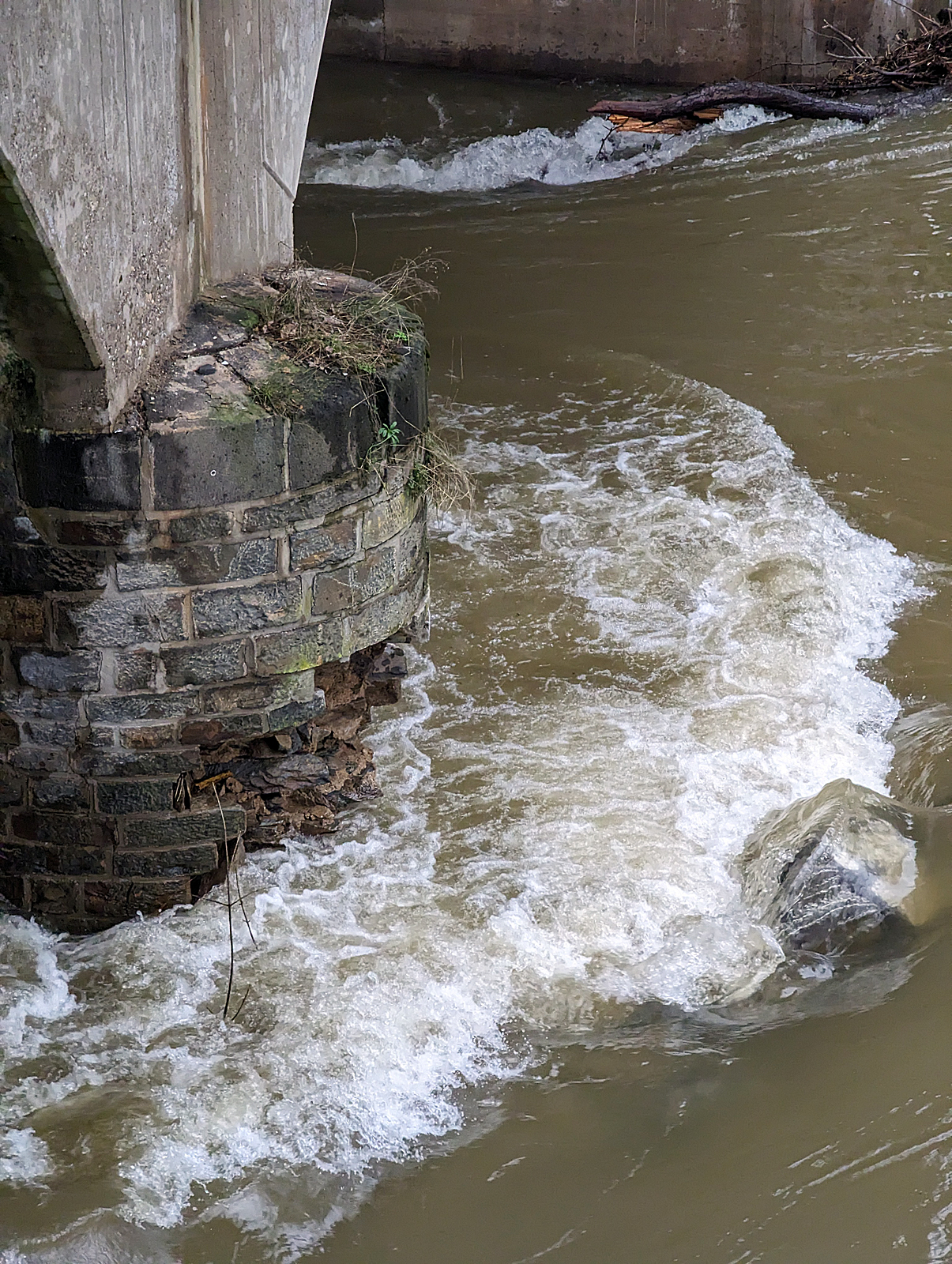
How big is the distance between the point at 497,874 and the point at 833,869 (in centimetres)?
123

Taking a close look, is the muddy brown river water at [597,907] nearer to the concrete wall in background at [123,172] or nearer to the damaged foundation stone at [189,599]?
the damaged foundation stone at [189,599]

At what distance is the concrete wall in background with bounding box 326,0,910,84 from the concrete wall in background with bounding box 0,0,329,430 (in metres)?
10.2

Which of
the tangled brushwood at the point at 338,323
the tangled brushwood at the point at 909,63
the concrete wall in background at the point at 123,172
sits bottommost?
the tangled brushwood at the point at 338,323

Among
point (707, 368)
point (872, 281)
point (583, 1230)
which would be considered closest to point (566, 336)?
point (707, 368)

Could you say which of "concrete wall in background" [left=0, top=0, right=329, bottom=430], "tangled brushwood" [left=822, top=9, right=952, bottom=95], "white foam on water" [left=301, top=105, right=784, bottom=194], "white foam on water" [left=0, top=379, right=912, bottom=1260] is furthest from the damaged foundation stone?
"tangled brushwood" [left=822, top=9, right=952, bottom=95]

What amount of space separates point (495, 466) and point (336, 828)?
3.35m

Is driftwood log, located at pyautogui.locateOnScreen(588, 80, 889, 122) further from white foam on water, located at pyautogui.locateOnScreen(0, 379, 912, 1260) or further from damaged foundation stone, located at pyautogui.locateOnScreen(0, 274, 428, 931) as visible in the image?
damaged foundation stone, located at pyautogui.locateOnScreen(0, 274, 428, 931)

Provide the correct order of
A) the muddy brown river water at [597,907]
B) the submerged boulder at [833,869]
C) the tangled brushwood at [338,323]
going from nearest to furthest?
the muddy brown river water at [597,907]
the submerged boulder at [833,869]
the tangled brushwood at [338,323]

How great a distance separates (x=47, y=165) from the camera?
3.56 metres

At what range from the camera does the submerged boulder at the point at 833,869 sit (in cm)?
439

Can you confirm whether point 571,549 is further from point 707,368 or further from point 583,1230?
point 583,1230

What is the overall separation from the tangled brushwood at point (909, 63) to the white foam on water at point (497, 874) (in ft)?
23.0

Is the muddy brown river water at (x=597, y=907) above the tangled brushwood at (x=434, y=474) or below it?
below

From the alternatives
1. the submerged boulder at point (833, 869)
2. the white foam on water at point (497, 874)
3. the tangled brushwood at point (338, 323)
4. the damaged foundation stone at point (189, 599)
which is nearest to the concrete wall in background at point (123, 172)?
the damaged foundation stone at point (189, 599)
